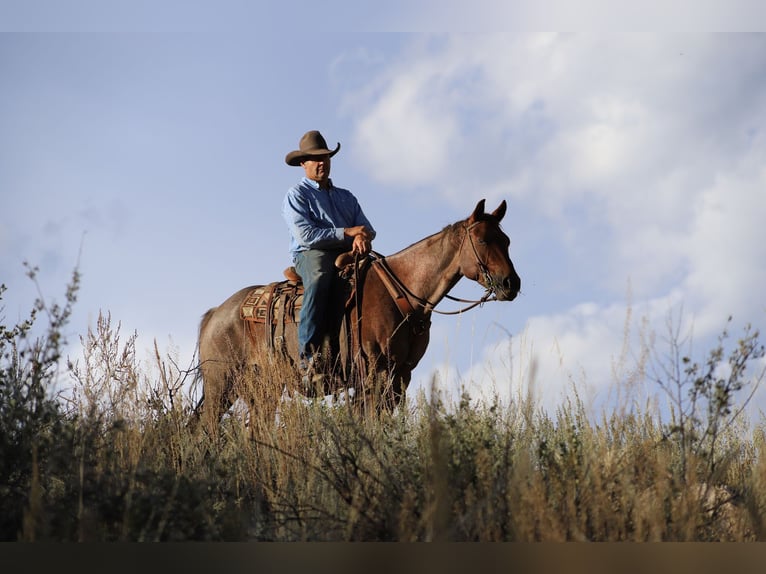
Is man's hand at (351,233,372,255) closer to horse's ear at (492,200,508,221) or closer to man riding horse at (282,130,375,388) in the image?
man riding horse at (282,130,375,388)

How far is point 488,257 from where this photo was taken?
26.3 ft

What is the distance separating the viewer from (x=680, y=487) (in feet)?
14.6

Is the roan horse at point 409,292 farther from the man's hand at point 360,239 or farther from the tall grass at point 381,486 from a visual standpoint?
the tall grass at point 381,486

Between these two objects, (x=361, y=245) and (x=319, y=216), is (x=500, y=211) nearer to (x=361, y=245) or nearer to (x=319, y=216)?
(x=361, y=245)

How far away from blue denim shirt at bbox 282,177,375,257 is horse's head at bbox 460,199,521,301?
48.1 inches

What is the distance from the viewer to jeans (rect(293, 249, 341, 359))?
847 cm

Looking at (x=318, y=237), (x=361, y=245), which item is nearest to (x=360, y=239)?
(x=361, y=245)

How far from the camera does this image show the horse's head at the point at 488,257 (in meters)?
7.98

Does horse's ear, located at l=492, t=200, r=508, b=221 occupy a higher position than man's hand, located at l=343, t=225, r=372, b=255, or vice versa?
horse's ear, located at l=492, t=200, r=508, b=221

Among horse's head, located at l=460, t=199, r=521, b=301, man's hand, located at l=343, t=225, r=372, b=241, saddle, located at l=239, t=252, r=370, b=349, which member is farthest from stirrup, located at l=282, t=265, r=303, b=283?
horse's head, located at l=460, t=199, r=521, b=301

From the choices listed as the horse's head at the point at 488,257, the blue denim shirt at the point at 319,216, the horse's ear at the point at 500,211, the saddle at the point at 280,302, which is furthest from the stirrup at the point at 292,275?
the horse's ear at the point at 500,211

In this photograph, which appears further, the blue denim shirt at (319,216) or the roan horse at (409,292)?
the blue denim shirt at (319,216)

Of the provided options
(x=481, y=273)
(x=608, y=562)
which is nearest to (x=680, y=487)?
(x=608, y=562)

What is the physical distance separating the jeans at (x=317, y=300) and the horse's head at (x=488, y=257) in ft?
4.67
